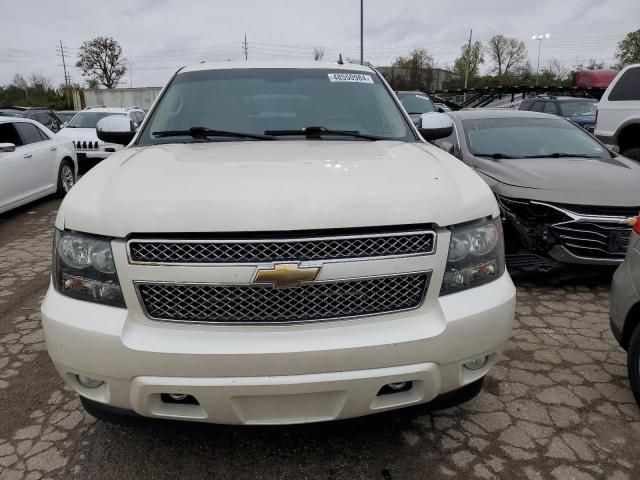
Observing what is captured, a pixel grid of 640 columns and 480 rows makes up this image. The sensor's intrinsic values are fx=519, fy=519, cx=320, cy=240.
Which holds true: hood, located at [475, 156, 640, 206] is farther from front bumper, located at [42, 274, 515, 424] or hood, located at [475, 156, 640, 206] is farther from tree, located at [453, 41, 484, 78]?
tree, located at [453, 41, 484, 78]

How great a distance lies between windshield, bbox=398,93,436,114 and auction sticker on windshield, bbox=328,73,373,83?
1035 cm

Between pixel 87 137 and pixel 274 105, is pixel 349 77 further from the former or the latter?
pixel 87 137

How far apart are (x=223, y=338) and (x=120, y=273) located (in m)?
0.45

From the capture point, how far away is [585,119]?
1325 cm

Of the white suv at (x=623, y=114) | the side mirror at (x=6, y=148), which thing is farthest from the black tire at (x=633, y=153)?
the side mirror at (x=6, y=148)

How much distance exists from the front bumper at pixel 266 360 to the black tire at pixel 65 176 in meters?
7.63

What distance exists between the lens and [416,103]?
13977 mm

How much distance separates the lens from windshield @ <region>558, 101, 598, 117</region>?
1347 centimetres

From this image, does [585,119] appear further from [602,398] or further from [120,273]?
[120,273]

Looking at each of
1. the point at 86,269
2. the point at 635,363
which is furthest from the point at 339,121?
the point at 635,363

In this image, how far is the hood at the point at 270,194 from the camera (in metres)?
1.85

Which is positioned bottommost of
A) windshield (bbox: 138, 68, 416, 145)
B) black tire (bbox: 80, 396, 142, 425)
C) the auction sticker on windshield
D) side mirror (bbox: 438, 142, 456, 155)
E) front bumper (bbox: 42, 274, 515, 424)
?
black tire (bbox: 80, 396, 142, 425)

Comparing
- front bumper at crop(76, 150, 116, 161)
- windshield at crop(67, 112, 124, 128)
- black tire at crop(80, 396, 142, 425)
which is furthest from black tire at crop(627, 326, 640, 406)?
windshield at crop(67, 112, 124, 128)

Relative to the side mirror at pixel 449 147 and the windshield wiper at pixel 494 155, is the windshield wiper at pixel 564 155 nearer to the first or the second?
the windshield wiper at pixel 494 155
